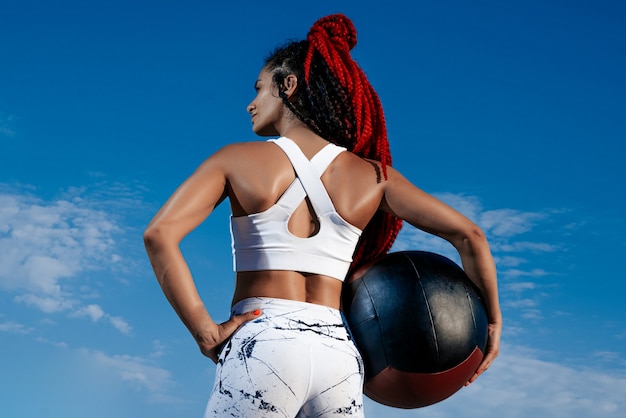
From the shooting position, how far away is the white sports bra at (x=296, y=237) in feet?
13.5

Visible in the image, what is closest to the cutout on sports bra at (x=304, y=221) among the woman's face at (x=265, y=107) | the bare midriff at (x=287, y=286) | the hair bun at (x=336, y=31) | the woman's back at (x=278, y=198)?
the woman's back at (x=278, y=198)

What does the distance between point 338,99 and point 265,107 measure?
439 mm

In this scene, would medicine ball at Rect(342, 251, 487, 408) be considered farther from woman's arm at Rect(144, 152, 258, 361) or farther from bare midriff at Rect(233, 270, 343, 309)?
woman's arm at Rect(144, 152, 258, 361)

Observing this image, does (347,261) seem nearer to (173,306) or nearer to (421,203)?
(421,203)

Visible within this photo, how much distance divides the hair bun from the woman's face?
1.42ft

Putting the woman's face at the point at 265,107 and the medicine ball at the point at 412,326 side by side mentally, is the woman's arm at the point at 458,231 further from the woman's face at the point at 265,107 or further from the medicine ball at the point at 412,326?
the woman's face at the point at 265,107

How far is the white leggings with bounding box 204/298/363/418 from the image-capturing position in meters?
3.77

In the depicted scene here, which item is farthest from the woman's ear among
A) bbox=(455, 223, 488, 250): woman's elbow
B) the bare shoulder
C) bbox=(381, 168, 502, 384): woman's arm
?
bbox=(455, 223, 488, 250): woman's elbow

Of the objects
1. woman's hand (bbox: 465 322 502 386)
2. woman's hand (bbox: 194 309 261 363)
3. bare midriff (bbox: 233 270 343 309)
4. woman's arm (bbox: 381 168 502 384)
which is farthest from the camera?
woman's hand (bbox: 465 322 502 386)

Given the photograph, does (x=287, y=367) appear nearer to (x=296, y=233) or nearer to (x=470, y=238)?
(x=296, y=233)

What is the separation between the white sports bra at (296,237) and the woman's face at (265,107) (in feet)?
1.44

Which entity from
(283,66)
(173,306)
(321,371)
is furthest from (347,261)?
(283,66)

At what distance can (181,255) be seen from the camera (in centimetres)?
405

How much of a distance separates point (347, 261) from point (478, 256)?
0.86m
